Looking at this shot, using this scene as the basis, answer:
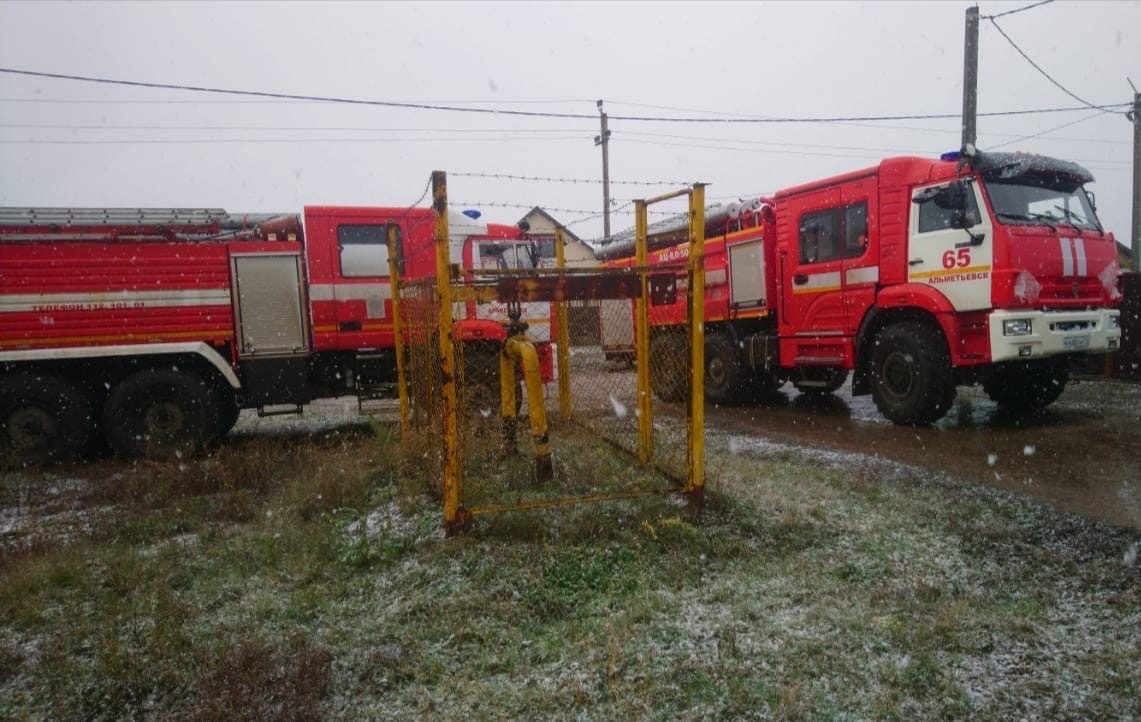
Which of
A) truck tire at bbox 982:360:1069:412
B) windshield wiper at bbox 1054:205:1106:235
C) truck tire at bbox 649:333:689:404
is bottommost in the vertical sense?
truck tire at bbox 982:360:1069:412

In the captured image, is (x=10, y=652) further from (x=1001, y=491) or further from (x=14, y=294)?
(x=1001, y=491)

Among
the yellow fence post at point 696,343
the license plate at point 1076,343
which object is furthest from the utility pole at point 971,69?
the yellow fence post at point 696,343

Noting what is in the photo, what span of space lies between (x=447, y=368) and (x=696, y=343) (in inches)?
65.3

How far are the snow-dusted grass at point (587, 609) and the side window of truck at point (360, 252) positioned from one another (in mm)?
3930

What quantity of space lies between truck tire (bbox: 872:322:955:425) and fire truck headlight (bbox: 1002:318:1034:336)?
73 centimetres

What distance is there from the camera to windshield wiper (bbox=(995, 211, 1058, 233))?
7582 mm

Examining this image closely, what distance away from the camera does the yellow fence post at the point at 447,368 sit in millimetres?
4207

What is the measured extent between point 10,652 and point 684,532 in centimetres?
369

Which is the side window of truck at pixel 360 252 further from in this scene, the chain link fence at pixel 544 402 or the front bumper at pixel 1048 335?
the front bumper at pixel 1048 335

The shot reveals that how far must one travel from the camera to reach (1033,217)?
7777mm

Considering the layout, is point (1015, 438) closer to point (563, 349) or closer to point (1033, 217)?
point (1033, 217)

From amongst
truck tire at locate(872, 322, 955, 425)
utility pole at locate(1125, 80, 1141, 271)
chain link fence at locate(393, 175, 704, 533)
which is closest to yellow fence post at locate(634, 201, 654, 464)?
chain link fence at locate(393, 175, 704, 533)

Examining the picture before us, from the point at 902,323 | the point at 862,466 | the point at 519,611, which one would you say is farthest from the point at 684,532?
the point at 902,323

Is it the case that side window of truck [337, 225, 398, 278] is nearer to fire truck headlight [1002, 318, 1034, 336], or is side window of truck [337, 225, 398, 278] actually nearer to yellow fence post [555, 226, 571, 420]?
yellow fence post [555, 226, 571, 420]
